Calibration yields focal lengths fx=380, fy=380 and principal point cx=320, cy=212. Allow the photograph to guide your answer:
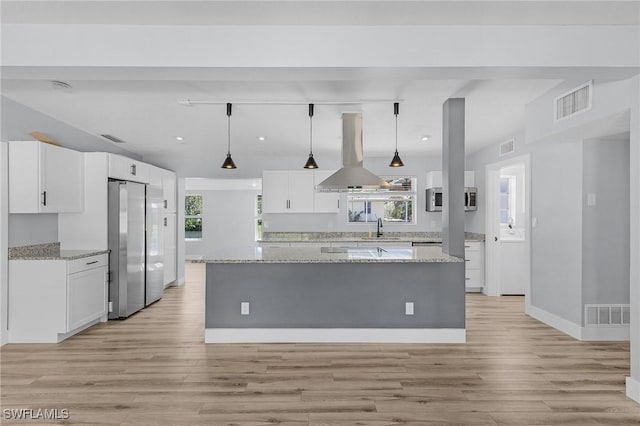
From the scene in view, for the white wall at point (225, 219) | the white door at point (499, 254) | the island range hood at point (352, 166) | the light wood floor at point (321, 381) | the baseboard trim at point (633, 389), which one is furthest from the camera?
the white wall at point (225, 219)

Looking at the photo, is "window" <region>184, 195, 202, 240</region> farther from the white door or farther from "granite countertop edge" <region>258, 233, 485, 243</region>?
the white door

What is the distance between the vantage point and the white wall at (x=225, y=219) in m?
10.5

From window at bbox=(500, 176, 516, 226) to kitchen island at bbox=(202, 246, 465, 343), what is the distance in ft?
10.8

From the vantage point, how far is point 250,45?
2.43 metres

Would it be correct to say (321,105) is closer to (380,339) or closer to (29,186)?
(380,339)

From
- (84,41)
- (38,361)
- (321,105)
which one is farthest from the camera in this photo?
(321,105)

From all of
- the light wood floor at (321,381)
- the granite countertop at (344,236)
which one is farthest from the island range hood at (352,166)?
the granite countertop at (344,236)

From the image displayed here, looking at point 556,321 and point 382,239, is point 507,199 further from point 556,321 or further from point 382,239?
point 556,321

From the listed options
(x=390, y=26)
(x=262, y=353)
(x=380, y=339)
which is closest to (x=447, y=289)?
(x=380, y=339)

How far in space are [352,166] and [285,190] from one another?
2.49m

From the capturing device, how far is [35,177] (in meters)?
3.79

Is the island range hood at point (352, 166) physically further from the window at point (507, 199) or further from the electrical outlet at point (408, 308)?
the window at point (507, 199)

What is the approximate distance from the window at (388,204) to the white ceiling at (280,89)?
701 millimetres

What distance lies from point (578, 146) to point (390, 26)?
2.79 meters
